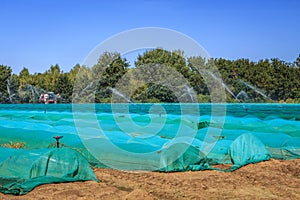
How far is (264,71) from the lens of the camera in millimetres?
32125

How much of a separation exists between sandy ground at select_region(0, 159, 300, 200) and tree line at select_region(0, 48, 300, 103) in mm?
18280

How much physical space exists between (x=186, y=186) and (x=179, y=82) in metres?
21.0

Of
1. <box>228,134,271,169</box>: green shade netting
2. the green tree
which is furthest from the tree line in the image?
<box>228,134,271,169</box>: green shade netting

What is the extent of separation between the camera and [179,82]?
26000mm

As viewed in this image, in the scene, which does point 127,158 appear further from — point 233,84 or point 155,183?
point 233,84

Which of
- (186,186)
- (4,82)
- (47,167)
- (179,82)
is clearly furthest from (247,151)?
(4,82)

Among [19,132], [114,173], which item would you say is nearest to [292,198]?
[114,173]

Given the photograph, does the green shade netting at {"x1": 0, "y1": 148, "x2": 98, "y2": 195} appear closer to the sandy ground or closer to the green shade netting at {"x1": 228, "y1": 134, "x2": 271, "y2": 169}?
the sandy ground

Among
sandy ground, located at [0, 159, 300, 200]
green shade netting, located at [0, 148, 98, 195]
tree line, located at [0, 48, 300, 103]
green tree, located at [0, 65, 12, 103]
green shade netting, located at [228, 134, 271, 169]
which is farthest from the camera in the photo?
green tree, located at [0, 65, 12, 103]

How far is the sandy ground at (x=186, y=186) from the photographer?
462cm

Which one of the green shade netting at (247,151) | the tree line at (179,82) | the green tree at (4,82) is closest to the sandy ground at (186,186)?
the green shade netting at (247,151)

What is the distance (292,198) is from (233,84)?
2860 cm

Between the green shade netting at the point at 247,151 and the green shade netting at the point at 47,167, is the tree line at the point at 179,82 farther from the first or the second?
the green shade netting at the point at 47,167

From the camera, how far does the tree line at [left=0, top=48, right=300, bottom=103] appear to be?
2710 cm
